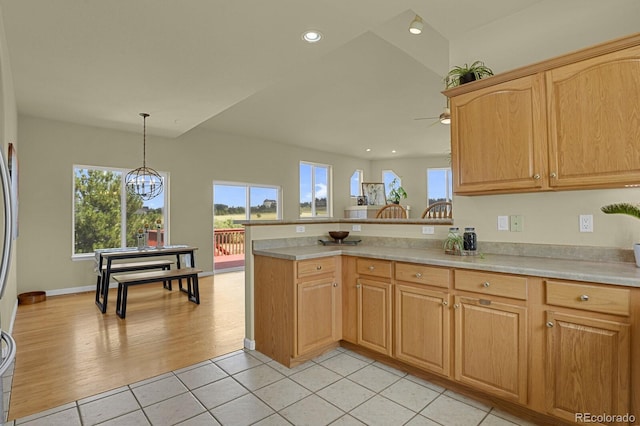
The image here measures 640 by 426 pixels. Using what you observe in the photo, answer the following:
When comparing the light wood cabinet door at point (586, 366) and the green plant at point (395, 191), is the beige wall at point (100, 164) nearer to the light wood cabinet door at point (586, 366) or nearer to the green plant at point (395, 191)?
the green plant at point (395, 191)

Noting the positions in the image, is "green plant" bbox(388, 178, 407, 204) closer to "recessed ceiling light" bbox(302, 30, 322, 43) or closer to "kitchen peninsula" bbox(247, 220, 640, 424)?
"kitchen peninsula" bbox(247, 220, 640, 424)

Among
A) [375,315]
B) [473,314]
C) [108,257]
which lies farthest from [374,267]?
[108,257]

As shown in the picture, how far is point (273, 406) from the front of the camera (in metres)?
2.05

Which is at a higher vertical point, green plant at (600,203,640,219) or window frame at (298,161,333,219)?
window frame at (298,161,333,219)

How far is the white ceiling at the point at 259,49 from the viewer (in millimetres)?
2256

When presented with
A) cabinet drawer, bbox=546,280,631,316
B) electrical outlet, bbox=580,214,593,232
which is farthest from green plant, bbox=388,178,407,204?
cabinet drawer, bbox=546,280,631,316

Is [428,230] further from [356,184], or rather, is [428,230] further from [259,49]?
[356,184]

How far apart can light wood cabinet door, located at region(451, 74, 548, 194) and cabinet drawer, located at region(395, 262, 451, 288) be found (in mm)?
627

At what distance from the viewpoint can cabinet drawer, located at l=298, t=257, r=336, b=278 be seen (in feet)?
8.41

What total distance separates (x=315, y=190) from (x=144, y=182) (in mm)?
4250

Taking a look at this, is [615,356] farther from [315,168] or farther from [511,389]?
[315,168]

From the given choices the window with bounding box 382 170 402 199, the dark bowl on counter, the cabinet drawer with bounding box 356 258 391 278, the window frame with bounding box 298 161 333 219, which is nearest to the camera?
the cabinet drawer with bounding box 356 258 391 278

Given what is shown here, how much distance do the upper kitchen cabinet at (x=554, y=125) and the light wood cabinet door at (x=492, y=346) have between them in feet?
2.61

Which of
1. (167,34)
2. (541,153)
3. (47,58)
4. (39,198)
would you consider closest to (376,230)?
(541,153)
